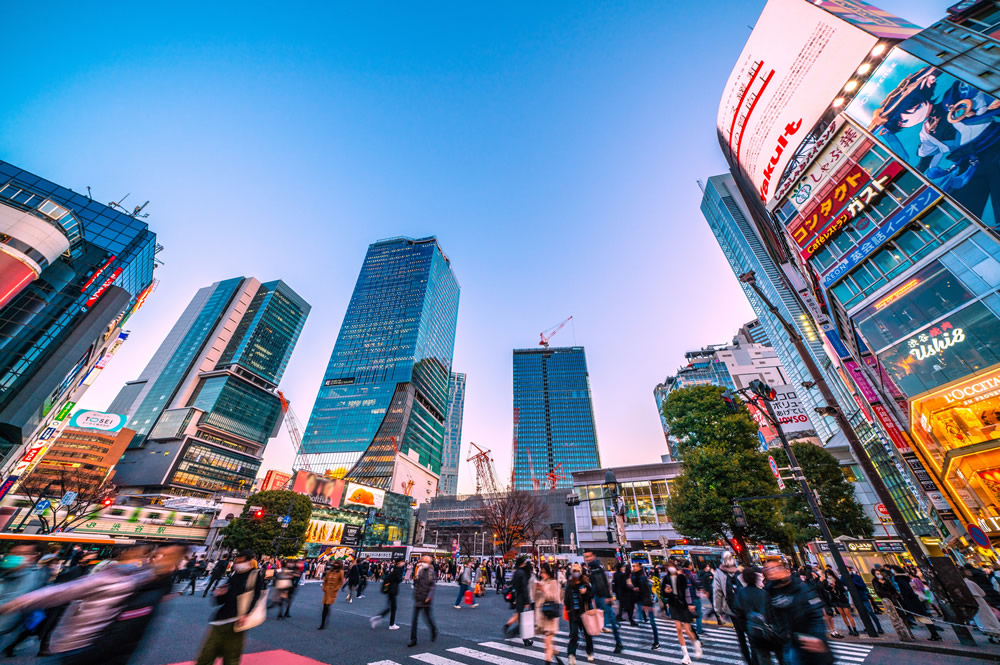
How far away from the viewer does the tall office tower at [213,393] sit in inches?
3034

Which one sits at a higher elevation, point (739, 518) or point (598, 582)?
point (739, 518)

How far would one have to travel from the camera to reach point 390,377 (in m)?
104

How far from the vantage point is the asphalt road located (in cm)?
641

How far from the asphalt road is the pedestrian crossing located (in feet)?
0.06

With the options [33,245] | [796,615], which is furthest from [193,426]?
[796,615]

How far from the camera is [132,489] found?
74000 millimetres

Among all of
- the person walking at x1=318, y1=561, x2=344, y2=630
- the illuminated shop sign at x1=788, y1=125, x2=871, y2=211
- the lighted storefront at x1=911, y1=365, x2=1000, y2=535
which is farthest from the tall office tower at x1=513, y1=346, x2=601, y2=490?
the person walking at x1=318, y1=561, x2=344, y2=630

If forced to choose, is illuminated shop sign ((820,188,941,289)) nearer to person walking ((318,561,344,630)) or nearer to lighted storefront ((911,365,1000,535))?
lighted storefront ((911,365,1000,535))

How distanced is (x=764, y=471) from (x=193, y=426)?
349ft

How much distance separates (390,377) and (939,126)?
104 m

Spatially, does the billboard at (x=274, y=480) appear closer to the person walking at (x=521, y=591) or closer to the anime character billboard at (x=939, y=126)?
the person walking at (x=521, y=591)

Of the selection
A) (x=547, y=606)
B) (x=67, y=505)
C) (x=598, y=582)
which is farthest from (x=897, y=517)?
(x=67, y=505)

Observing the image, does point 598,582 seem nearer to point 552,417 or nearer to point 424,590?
point 424,590

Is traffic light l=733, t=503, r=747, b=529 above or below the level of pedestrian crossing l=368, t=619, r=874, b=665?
above
